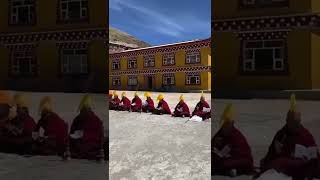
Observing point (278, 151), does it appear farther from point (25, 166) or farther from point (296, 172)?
point (25, 166)

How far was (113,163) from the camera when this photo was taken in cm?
307

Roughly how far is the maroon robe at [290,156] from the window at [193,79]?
3561 millimetres

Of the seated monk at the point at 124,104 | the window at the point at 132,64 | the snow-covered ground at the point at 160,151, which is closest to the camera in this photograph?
the snow-covered ground at the point at 160,151

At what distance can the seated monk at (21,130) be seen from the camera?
2727 mm

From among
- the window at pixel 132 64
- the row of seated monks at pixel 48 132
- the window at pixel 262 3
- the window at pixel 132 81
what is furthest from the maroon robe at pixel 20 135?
the window at pixel 132 81

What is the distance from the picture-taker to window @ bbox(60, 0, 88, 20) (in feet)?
8.38

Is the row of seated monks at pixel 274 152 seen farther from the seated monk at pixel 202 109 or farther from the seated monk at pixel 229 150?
the seated monk at pixel 202 109

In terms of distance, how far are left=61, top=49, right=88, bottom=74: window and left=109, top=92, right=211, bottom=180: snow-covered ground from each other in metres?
0.79

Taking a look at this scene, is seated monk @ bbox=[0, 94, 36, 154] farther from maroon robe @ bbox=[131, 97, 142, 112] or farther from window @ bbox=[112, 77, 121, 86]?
maroon robe @ bbox=[131, 97, 142, 112]

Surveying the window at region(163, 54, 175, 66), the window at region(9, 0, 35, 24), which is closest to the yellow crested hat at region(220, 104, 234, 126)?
the window at region(9, 0, 35, 24)

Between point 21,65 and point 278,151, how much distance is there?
5.99 feet

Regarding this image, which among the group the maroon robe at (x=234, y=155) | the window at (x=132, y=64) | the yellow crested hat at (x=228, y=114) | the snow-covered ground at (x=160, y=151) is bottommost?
the snow-covered ground at (x=160, y=151)

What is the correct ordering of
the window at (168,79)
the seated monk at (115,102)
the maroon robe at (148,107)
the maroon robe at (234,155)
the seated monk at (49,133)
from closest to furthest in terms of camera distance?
the maroon robe at (234,155), the seated monk at (49,133), the seated monk at (115,102), the maroon robe at (148,107), the window at (168,79)

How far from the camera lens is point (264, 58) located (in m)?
2.10
